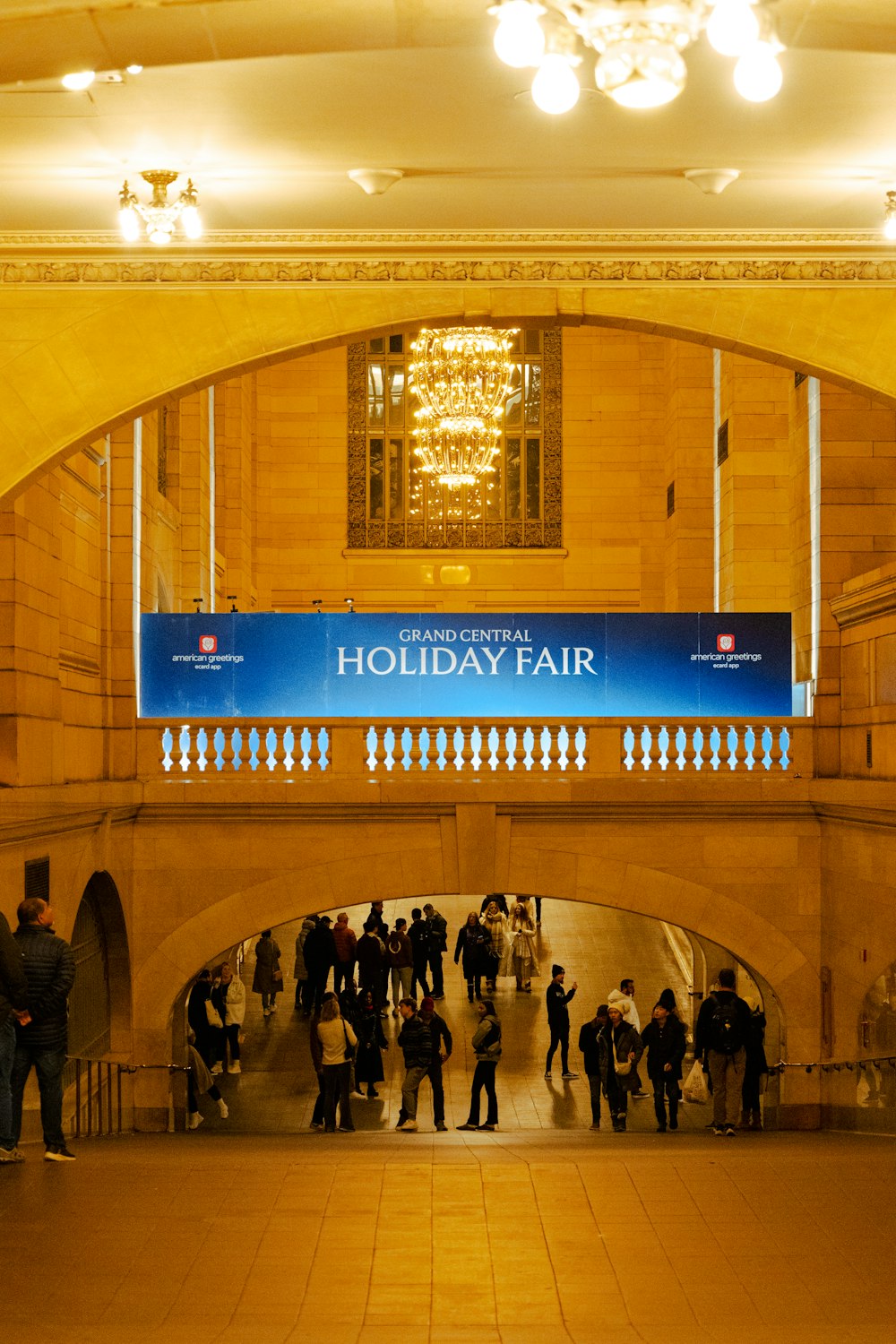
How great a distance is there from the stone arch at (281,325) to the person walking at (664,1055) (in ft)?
17.6

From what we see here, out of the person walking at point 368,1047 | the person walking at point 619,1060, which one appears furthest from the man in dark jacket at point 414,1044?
the person walking at point 368,1047

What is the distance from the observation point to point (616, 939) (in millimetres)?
20156

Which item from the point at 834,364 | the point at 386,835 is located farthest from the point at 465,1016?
the point at 834,364

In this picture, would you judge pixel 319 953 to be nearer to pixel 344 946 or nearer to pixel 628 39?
pixel 344 946

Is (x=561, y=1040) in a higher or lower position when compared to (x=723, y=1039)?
lower

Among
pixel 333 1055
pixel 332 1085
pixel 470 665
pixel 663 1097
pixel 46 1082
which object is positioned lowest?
pixel 663 1097

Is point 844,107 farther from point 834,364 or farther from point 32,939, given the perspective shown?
point 32,939

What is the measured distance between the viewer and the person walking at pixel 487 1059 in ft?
37.7

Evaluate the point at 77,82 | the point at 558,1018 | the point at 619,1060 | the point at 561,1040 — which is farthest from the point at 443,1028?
the point at 77,82

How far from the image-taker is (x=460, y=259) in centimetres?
855

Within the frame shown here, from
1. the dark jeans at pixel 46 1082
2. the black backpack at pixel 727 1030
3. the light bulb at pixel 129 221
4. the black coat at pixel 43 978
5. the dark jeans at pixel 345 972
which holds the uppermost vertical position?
the light bulb at pixel 129 221

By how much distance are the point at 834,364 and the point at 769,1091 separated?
7.15m

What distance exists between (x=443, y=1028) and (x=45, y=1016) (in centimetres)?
476

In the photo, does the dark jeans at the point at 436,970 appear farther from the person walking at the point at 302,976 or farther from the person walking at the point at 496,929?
the person walking at the point at 302,976
